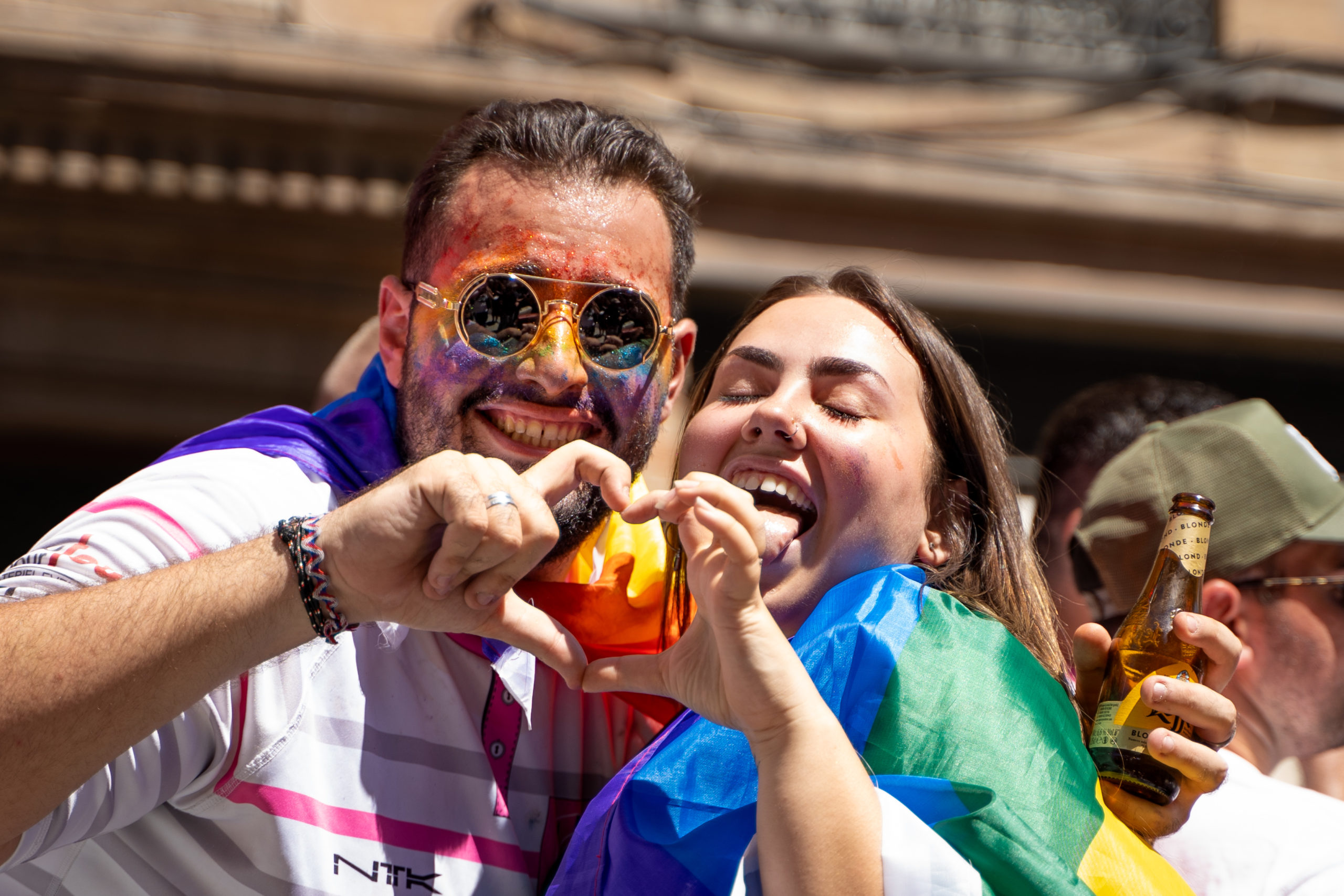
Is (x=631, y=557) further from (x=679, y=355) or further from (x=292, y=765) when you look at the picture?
(x=292, y=765)

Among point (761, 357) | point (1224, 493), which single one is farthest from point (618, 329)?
point (1224, 493)

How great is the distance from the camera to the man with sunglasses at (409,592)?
57.4 inches

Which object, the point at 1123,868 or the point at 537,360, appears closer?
the point at 1123,868

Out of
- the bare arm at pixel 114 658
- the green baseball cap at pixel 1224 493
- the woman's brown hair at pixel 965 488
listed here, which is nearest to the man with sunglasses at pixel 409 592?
the bare arm at pixel 114 658

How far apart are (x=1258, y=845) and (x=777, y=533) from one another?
0.91 metres

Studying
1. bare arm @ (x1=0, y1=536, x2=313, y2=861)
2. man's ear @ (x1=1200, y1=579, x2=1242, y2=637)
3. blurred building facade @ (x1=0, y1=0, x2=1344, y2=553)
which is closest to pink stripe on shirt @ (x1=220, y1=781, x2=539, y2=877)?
bare arm @ (x1=0, y1=536, x2=313, y2=861)

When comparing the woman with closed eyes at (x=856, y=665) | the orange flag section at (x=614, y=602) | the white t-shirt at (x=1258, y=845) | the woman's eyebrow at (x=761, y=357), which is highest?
the woman's eyebrow at (x=761, y=357)

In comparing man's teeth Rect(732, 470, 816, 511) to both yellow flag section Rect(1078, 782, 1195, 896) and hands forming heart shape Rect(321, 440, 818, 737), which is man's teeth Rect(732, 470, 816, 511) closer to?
hands forming heart shape Rect(321, 440, 818, 737)

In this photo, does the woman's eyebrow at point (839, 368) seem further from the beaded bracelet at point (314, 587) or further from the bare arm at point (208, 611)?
the beaded bracelet at point (314, 587)

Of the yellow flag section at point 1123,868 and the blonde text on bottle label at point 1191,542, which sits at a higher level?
the blonde text on bottle label at point 1191,542

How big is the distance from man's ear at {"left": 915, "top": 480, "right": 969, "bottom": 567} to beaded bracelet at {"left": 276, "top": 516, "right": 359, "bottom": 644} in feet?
3.44

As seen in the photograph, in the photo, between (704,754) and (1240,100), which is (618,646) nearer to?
(704,754)

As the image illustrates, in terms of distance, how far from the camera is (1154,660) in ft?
6.02

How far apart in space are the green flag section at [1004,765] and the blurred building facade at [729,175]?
3194 millimetres
